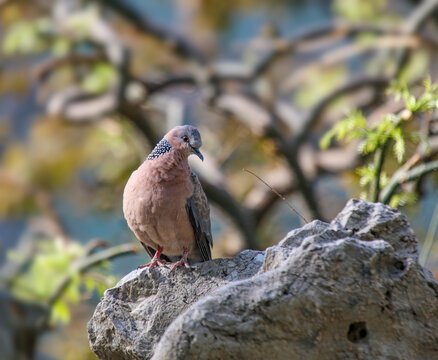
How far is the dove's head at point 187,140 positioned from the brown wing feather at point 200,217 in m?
0.19

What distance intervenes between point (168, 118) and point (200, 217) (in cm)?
577

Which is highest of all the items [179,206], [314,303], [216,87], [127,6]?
[127,6]

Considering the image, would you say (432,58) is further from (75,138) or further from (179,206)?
(179,206)

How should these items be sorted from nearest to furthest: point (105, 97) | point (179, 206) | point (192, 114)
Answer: point (179, 206), point (105, 97), point (192, 114)

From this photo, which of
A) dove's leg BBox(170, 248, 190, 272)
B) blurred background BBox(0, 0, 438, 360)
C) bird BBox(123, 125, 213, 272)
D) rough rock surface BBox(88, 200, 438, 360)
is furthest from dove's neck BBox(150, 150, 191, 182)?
blurred background BBox(0, 0, 438, 360)

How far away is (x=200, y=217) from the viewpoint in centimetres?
346

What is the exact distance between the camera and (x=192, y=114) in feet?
37.2

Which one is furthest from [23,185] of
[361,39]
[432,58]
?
[432,58]

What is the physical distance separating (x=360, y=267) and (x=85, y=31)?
23.6ft

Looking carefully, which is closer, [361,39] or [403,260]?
[403,260]

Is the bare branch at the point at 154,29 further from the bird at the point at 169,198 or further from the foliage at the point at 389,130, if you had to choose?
the bird at the point at 169,198

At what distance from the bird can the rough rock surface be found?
79 cm

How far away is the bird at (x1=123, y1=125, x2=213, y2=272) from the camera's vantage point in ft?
10.8

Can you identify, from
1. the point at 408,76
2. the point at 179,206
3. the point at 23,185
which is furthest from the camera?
the point at 23,185
